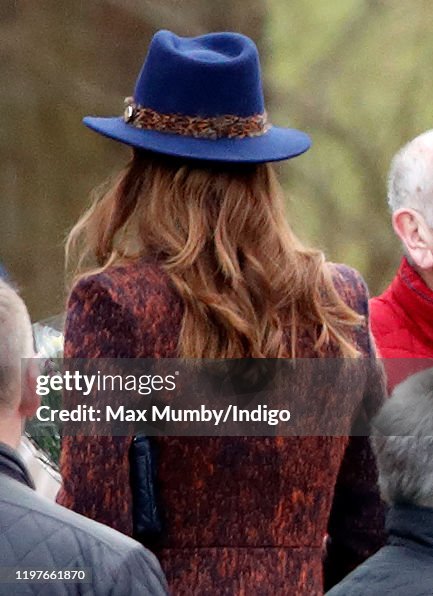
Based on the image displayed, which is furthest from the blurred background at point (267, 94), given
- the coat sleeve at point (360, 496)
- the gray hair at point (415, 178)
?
the coat sleeve at point (360, 496)

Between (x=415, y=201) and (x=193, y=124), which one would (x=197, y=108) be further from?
(x=415, y=201)

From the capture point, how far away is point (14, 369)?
2023 millimetres

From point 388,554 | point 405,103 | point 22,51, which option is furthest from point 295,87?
point 388,554

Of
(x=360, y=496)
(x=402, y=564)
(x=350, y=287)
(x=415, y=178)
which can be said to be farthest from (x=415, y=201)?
(x=402, y=564)

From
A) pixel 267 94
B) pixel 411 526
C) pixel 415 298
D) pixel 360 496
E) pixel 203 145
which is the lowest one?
pixel 267 94

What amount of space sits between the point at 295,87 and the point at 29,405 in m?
4.87

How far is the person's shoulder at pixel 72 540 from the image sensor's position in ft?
6.16

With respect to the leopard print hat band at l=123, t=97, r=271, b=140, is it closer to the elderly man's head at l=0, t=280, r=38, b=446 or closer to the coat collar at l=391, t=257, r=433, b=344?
the elderly man's head at l=0, t=280, r=38, b=446

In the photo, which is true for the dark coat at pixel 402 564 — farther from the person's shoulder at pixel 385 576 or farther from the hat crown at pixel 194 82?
the hat crown at pixel 194 82

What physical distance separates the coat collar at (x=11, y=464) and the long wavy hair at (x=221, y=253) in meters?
0.38

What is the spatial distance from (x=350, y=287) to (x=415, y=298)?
488 mm

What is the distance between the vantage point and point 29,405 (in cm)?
202

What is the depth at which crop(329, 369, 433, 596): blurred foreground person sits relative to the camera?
2004 millimetres

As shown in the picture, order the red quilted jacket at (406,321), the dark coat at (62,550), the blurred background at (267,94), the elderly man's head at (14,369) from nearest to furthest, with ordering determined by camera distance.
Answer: the dark coat at (62,550) → the elderly man's head at (14,369) → the red quilted jacket at (406,321) → the blurred background at (267,94)
